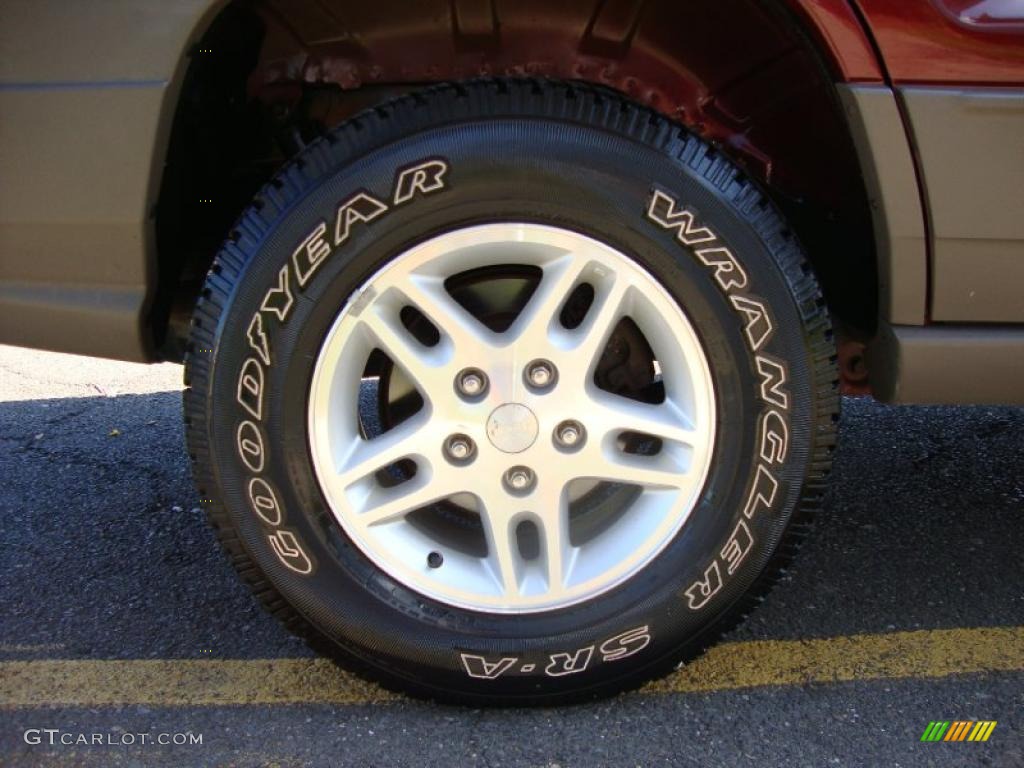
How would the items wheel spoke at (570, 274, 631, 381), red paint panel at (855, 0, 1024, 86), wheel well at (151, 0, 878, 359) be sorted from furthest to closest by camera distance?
wheel well at (151, 0, 878, 359) → wheel spoke at (570, 274, 631, 381) → red paint panel at (855, 0, 1024, 86)

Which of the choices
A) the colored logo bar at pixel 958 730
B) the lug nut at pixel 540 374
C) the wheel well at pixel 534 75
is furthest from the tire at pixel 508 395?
the colored logo bar at pixel 958 730

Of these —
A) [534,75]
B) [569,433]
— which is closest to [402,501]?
[569,433]

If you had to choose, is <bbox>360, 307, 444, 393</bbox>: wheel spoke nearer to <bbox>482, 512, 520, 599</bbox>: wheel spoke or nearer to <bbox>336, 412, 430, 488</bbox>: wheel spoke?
<bbox>336, 412, 430, 488</bbox>: wheel spoke

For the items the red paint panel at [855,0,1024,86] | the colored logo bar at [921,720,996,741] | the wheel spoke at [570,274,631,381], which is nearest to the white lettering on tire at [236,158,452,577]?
the wheel spoke at [570,274,631,381]

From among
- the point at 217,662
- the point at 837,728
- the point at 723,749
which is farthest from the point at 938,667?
the point at 217,662

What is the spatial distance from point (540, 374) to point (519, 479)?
0.20m

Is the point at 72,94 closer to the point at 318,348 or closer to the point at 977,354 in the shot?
the point at 318,348

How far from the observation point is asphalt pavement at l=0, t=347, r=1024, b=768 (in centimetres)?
182

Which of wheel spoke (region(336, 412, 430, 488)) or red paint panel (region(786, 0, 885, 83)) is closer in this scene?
red paint panel (region(786, 0, 885, 83))

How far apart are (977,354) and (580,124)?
32.9 inches

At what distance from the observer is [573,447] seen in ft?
6.10

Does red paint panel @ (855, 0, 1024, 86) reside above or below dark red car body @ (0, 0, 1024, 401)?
above

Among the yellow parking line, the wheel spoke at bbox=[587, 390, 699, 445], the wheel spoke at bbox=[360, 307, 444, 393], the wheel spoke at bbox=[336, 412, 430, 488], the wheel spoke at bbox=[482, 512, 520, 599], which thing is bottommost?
the yellow parking line

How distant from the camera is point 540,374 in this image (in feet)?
6.04
